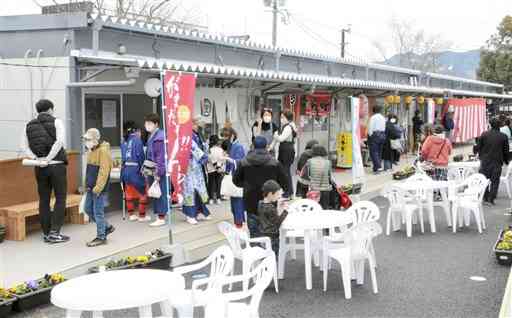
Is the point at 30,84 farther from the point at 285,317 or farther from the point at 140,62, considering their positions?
the point at 285,317

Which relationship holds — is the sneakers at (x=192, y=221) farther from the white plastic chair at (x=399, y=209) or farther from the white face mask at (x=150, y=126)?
the white plastic chair at (x=399, y=209)

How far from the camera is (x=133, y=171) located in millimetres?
9039

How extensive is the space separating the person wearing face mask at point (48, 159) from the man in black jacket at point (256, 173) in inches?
97.3

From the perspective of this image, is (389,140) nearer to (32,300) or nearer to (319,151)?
(319,151)

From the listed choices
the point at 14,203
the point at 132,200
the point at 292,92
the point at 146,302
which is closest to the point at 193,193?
the point at 132,200

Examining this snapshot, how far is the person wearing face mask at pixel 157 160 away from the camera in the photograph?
857cm

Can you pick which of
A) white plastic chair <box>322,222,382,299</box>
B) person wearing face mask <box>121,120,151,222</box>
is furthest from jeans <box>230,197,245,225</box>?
white plastic chair <box>322,222,382,299</box>

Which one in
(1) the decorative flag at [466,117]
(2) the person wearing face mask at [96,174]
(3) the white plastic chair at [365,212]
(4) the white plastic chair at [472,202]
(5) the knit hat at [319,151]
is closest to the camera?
(3) the white plastic chair at [365,212]

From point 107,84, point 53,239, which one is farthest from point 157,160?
point 53,239

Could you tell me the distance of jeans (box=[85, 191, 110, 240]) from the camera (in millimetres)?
7527

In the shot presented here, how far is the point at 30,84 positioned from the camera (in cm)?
960

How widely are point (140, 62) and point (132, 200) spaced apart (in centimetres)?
227

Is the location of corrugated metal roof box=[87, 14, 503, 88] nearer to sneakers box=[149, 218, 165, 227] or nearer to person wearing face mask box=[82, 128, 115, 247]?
person wearing face mask box=[82, 128, 115, 247]

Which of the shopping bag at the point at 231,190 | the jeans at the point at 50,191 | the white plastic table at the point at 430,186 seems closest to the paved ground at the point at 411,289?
the white plastic table at the point at 430,186
